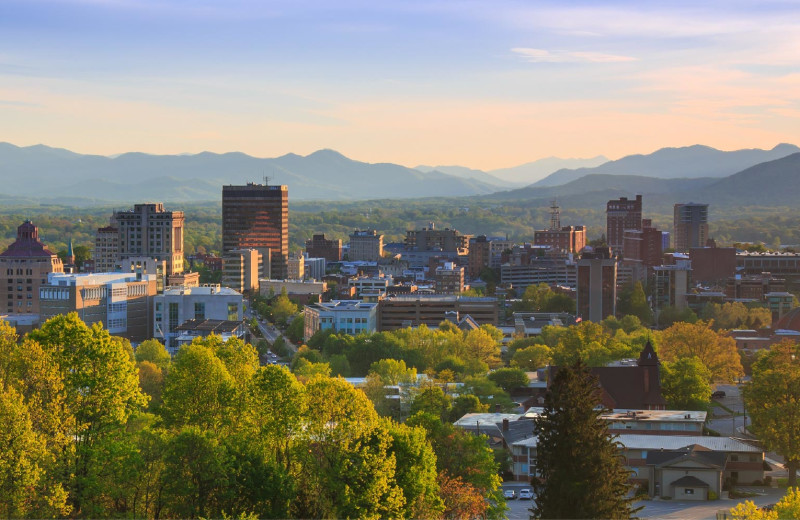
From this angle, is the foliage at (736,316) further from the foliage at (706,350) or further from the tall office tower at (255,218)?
the tall office tower at (255,218)

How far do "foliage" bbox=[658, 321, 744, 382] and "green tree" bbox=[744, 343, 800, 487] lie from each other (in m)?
18.2

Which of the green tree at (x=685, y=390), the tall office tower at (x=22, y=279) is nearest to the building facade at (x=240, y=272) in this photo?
the tall office tower at (x=22, y=279)

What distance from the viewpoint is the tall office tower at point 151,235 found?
128 meters

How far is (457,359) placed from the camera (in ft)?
229

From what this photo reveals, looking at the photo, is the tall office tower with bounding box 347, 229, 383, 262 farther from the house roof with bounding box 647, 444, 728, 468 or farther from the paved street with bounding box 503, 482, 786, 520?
the paved street with bounding box 503, 482, 786, 520

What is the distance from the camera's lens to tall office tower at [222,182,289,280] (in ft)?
523

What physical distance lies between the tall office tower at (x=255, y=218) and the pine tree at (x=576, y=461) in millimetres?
127042

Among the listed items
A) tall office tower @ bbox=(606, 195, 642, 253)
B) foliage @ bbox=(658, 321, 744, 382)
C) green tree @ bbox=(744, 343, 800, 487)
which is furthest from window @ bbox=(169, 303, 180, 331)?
tall office tower @ bbox=(606, 195, 642, 253)

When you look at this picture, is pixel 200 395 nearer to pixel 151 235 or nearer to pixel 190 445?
pixel 190 445

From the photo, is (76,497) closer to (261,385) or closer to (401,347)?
(261,385)

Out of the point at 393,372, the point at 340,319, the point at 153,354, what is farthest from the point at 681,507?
the point at 340,319

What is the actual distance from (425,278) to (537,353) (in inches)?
2663

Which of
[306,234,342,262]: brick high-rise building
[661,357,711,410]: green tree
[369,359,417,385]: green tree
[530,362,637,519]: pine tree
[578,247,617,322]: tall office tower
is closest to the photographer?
[530,362,637,519]: pine tree

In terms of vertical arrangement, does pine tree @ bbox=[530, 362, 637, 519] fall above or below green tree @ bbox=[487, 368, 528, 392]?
above
